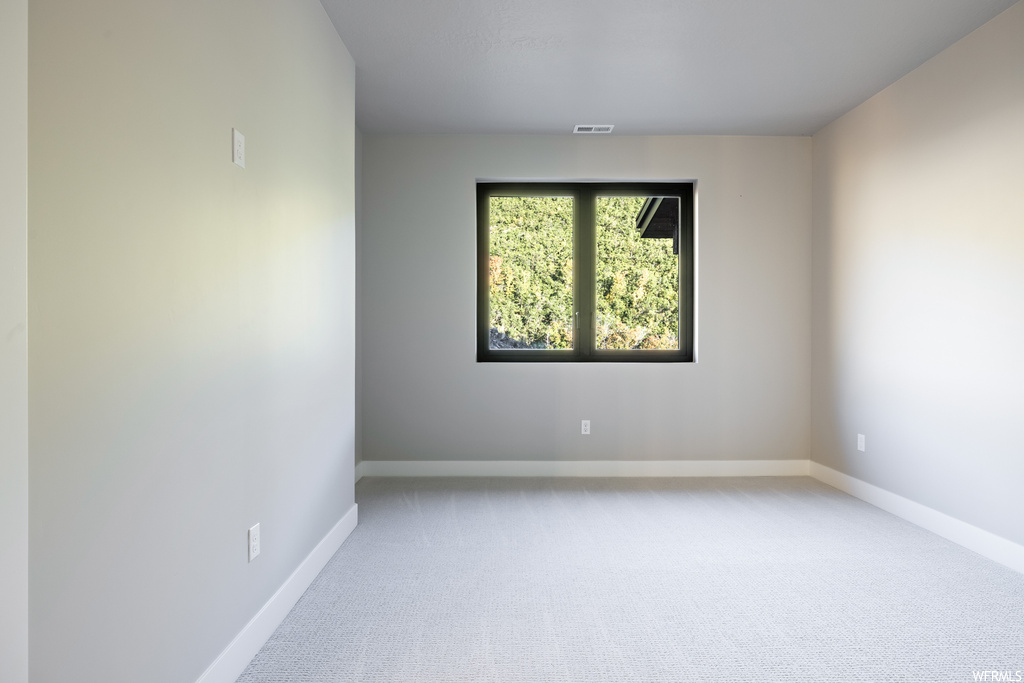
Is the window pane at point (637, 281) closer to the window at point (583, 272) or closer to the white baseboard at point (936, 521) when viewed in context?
the window at point (583, 272)

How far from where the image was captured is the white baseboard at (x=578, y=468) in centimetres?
488

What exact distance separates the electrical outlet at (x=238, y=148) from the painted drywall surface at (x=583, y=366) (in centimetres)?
278

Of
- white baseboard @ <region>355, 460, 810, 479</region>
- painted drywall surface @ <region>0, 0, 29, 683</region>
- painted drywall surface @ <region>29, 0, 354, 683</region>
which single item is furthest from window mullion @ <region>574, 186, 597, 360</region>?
painted drywall surface @ <region>0, 0, 29, 683</region>

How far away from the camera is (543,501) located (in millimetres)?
4137

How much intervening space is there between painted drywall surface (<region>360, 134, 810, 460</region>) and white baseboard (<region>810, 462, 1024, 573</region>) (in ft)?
1.98

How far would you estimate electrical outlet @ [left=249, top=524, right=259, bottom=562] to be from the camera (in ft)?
6.97

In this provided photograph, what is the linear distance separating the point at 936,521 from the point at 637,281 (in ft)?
8.25

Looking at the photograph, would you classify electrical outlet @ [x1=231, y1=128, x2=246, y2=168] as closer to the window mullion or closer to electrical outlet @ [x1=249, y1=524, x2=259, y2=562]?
electrical outlet @ [x1=249, y1=524, x2=259, y2=562]

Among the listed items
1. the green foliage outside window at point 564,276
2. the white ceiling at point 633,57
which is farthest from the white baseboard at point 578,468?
the white ceiling at point 633,57

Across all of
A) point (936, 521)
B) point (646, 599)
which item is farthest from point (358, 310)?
point (936, 521)

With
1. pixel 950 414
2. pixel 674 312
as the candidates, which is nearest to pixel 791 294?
pixel 674 312

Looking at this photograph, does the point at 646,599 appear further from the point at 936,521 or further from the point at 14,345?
the point at 14,345

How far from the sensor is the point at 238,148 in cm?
204

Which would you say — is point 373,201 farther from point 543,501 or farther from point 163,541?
point 163,541
